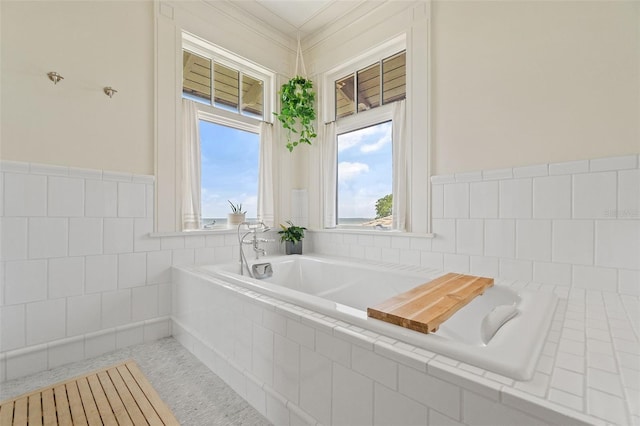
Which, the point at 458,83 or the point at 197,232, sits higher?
the point at 458,83

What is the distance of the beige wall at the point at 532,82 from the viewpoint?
139 cm

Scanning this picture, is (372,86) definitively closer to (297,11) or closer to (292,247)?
(297,11)

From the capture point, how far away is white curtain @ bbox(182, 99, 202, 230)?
224 cm

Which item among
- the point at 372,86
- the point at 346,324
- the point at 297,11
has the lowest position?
the point at 346,324

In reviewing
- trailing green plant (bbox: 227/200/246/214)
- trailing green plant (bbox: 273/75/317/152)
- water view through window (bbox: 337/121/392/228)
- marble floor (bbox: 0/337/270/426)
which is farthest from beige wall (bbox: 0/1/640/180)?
marble floor (bbox: 0/337/270/426)

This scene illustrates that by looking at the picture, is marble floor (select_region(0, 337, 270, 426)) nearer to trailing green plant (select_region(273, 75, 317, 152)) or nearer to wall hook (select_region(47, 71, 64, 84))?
wall hook (select_region(47, 71, 64, 84))

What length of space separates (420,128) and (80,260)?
2.47 meters

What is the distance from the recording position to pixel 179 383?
1500 millimetres

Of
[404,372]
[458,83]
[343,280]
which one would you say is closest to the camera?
[404,372]

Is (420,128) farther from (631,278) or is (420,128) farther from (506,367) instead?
(506,367)

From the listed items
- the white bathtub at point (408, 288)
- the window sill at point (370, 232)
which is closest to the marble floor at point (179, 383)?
the white bathtub at point (408, 288)

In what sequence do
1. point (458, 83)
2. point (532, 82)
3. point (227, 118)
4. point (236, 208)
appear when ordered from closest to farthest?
point (532, 82) < point (458, 83) < point (227, 118) < point (236, 208)

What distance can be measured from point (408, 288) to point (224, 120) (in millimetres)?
2097

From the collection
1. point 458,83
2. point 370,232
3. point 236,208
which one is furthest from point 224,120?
point 458,83
